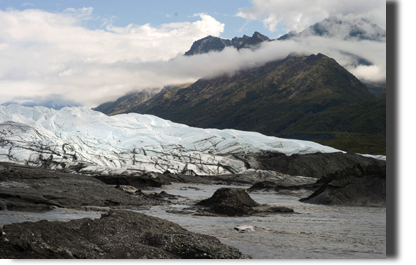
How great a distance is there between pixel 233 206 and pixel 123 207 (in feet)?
26.5

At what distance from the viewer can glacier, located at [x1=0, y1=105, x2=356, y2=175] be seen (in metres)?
68.4

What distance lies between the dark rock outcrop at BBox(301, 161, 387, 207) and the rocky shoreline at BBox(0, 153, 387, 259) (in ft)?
0.26

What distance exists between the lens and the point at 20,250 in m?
11.1

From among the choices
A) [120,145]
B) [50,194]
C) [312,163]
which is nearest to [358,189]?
[50,194]

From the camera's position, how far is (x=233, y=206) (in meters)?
28.5

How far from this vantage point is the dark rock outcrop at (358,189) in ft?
113

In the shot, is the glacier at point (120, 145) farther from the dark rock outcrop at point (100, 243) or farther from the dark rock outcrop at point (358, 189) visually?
the dark rock outcrop at point (100, 243)

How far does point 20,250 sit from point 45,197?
1775cm

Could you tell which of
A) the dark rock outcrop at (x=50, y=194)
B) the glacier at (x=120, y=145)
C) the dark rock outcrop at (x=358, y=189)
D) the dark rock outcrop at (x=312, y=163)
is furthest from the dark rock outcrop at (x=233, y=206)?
the dark rock outcrop at (x=312, y=163)

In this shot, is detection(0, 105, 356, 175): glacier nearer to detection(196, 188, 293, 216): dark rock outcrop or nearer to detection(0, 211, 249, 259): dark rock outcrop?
detection(196, 188, 293, 216): dark rock outcrop

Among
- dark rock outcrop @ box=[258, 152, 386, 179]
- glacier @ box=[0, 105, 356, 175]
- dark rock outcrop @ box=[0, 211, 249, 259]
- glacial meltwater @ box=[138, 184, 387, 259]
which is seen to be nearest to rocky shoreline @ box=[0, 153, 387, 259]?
dark rock outcrop @ box=[0, 211, 249, 259]
